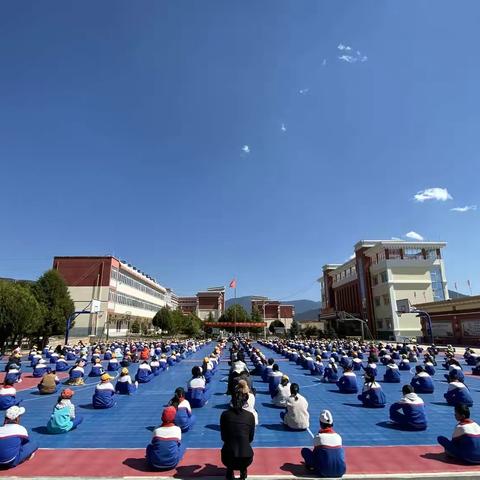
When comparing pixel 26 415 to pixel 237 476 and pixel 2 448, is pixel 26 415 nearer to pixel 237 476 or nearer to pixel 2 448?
pixel 2 448

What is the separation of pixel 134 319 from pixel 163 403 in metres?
64.2

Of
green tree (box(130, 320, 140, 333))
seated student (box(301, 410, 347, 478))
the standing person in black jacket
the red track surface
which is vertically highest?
Result: green tree (box(130, 320, 140, 333))

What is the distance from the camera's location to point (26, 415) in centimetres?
1118

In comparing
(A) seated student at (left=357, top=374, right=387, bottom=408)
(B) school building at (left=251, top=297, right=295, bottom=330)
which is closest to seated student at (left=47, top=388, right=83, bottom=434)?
(A) seated student at (left=357, top=374, right=387, bottom=408)

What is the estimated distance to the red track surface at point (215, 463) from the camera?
259 inches

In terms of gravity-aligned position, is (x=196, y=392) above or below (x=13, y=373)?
below

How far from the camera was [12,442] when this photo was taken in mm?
6531

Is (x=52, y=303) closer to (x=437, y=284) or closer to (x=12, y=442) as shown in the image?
(x=12, y=442)

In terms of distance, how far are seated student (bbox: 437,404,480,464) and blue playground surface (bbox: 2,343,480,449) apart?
146 centimetres

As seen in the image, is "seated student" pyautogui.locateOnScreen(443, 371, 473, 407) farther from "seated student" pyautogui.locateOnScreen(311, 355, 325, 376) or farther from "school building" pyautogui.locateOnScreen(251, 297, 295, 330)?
"school building" pyautogui.locateOnScreen(251, 297, 295, 330)

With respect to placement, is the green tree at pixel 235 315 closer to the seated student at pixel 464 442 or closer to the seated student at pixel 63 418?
the seated student at pixel 63 418

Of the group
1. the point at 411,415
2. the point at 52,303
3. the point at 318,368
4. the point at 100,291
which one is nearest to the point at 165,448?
the point at 411,415

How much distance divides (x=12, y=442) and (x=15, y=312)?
31024 mm

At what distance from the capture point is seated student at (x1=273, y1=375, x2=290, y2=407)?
11718 mm
